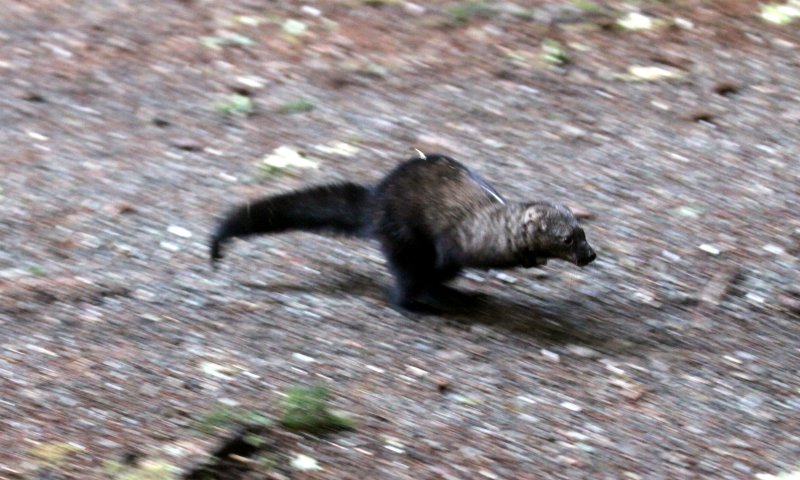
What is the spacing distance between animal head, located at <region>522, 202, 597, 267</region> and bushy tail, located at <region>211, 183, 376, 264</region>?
76cm

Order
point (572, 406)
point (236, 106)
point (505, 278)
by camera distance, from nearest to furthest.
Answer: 1. point (572, 406)
2. point (505, 278)
3. point (236, 106)

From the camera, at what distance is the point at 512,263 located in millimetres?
5254

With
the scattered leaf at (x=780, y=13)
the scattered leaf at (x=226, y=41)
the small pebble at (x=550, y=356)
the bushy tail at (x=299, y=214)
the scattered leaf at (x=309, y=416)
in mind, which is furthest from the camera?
the scattered leaf at (x=780, y=13)

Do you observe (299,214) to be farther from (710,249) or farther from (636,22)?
(636,22)

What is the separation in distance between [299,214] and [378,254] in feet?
2.15

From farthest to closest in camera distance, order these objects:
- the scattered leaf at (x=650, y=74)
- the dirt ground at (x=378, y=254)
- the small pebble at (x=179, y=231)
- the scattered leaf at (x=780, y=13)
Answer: the scattered leaf at (x=780, y=13)
the scattered leaf at (x=650, y=74)
the small pebble at (x=179, y=231)
the dirt ground at (x=378, y=254)

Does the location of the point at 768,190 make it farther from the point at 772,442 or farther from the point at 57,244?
the point at 57,244

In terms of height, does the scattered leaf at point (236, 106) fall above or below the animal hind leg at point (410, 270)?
below

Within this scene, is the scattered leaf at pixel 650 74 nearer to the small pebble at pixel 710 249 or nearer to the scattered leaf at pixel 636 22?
the scattered leaf at pixel 636 22

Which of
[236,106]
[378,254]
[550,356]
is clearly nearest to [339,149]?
[236,106]

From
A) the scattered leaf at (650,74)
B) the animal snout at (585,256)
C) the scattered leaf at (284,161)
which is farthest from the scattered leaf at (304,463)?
the scattered leaf at (650,74)

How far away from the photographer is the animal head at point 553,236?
5188 mm

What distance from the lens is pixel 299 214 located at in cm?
555

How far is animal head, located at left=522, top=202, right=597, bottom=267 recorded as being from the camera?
5.19 m
